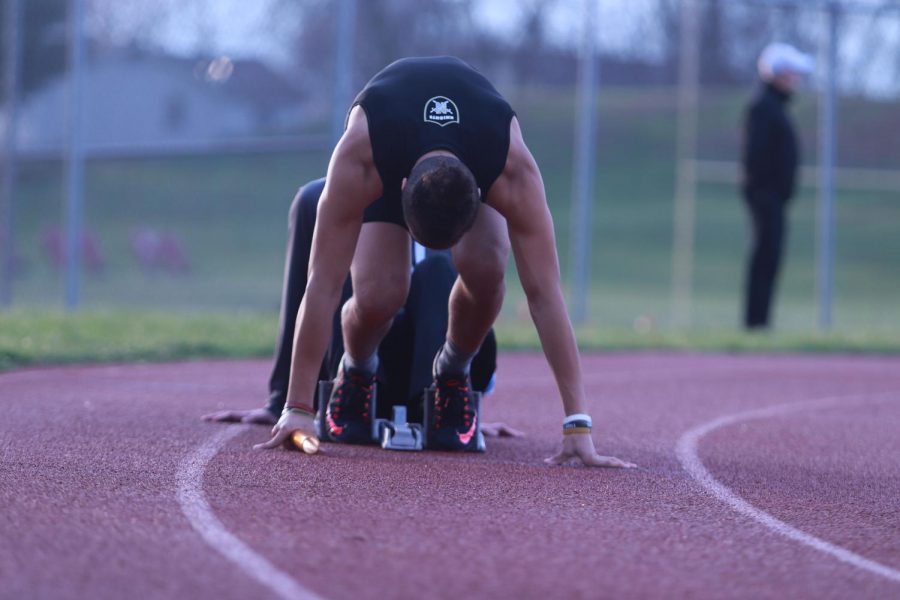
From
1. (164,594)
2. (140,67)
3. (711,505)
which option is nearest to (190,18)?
(140,67)

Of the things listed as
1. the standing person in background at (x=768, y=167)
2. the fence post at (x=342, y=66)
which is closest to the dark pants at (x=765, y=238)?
the standing person in background at (x=768, y=167)

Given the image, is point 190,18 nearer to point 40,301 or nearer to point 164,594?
point 40,301

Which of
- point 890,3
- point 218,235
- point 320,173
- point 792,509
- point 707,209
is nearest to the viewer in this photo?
point 792,509

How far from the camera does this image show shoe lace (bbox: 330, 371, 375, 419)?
5.83 meters

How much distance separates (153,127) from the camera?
540 inches

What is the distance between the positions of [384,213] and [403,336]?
0.96m

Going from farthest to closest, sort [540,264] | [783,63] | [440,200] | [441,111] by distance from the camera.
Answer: [783,63], [540,264], [441,111], [440,200]

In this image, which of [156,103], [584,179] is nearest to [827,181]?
[584,179]

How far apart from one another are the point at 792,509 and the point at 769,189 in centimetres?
886

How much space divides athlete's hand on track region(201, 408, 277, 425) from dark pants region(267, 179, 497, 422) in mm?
47

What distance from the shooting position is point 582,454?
520cm

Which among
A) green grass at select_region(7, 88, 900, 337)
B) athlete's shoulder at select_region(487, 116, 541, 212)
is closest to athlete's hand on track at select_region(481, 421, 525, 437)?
athlete's shoulder at select_region(487, 116, 541, 212)

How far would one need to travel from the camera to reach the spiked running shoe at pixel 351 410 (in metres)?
5.83

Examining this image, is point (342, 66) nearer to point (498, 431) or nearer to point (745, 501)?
point (498, 431)
